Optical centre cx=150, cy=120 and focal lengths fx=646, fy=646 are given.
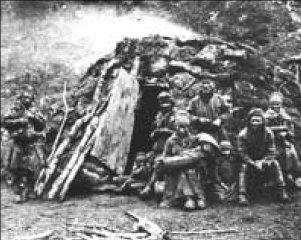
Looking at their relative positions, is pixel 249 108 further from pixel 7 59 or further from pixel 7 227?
pixel 7 59

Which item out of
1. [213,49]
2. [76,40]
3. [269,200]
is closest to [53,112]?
[76,40]

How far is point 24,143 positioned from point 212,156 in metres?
2.99

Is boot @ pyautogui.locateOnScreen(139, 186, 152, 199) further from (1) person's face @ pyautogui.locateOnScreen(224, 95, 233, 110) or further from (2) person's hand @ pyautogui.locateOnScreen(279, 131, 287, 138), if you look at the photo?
(2) person's hand @ pyautogui.locateOnScreen(279, 131, 287, 138)

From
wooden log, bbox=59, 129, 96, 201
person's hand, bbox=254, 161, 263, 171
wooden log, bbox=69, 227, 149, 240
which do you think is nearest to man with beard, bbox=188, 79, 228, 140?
person's hand, bbox=254, 161, 263, 171

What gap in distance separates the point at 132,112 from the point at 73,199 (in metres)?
1.27

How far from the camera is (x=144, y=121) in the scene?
771 centimetres

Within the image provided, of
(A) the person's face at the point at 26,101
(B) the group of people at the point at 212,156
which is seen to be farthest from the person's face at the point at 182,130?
(A) the person's face at the point at 26,101

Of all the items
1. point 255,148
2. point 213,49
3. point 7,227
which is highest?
point 213,49

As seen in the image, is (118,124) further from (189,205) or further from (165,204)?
(189,205)

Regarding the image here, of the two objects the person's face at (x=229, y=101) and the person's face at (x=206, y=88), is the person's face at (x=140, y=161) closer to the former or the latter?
the person's face at (x=206, y=88)

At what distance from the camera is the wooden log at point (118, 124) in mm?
7629

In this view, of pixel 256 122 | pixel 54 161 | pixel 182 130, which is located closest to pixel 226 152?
pixel 256 122

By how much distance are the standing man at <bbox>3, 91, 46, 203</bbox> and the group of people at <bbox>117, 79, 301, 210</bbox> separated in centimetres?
151

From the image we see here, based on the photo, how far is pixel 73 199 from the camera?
7562mm
